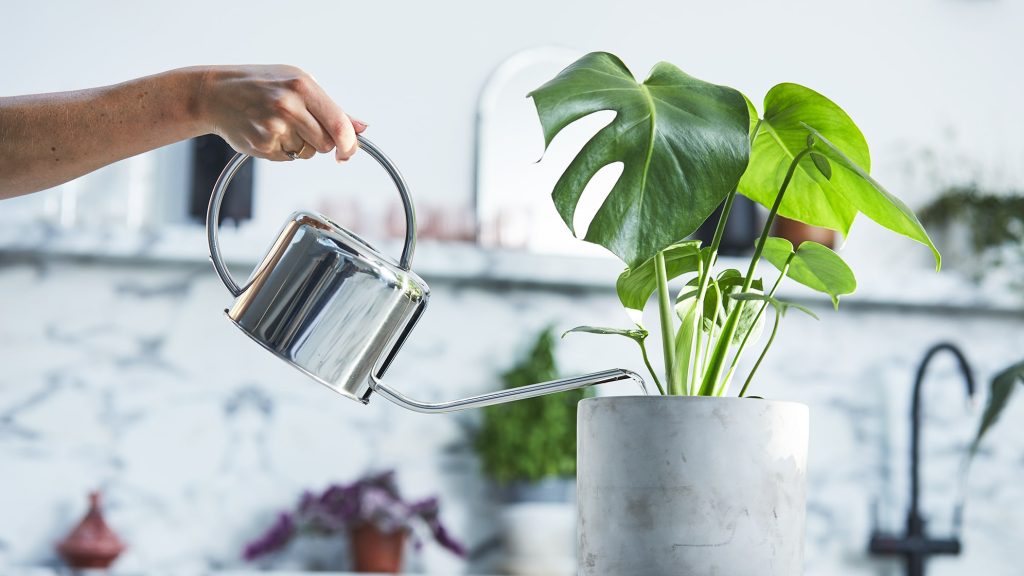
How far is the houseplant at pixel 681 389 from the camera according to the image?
561 millimetres

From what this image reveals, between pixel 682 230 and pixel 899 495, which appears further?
pixel 899 495

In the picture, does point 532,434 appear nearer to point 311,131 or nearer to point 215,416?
point 215,416

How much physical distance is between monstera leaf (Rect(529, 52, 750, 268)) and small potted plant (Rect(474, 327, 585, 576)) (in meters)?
1.43

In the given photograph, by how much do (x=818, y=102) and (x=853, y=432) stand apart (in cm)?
176

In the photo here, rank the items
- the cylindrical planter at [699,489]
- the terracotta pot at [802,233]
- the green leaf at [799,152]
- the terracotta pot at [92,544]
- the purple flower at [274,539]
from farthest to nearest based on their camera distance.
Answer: the terracotta pot at [802,233], the purple flower at [274,539], the terracotta pot at [92,544], the green leaf at [799,152], the cylindrical planter at [699,489]

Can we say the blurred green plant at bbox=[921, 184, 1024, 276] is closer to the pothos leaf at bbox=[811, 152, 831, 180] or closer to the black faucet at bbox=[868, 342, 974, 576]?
the black faucet at bbox=[868, 342, 974, 576]

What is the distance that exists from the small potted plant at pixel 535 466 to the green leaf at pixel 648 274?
4.14ft

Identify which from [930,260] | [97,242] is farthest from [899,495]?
[97,242]

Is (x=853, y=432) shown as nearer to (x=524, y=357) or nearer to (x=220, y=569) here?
(x=524, y=357)

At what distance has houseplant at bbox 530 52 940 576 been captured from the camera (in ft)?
1.84

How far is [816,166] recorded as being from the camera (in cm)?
64

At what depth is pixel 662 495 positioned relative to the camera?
1.84 ft

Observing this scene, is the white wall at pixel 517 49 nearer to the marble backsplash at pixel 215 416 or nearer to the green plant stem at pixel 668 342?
the marble backsplash at pixel 215 416

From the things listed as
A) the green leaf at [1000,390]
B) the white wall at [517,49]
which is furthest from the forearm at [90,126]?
the white wall at [517,49]
